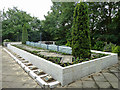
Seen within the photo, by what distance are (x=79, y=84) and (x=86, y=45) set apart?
2.69 metres

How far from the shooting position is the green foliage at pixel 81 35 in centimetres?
546

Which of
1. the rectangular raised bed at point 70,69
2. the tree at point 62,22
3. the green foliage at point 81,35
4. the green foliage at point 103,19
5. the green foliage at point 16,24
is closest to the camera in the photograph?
the rectangular raised bed at point 70,69

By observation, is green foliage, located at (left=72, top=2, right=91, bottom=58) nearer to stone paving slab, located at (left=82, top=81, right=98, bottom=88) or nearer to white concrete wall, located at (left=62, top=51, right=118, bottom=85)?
white concrete wall, located at (left=62, top=51, right=118, bottom=85)

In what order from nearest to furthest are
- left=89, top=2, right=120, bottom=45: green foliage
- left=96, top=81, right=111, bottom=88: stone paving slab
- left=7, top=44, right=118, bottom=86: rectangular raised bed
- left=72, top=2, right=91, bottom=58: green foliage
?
left=96, top=81, right=111, bottom=88: stone paving slab < left=7, top=44, right=118, bottom=86: rectangular raised bed < left=72, top=2, right=91, bottom=58: green foliage < left=89, top=2, right=120, bottom=45: green foliage

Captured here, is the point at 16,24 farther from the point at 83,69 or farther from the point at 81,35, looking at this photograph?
the point at 83,69

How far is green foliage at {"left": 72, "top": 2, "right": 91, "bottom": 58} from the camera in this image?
546cm

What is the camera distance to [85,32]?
5555 millimetres

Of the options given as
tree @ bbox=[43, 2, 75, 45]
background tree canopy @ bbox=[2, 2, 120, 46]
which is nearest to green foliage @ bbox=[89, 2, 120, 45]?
background tree canopy @ bbox=[2, 2, 120, 46]

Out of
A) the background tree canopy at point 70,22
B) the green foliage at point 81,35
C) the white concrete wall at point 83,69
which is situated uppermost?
the background tree canopy at point 70,22

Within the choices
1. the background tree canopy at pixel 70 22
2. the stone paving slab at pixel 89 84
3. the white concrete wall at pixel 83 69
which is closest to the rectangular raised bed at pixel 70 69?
the white concrete wall at pixel 83 69

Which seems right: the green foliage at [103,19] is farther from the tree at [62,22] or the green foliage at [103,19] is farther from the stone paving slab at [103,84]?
the stone paving slab at [103,84]

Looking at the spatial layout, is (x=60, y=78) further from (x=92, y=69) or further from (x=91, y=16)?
(x=91, y=16)

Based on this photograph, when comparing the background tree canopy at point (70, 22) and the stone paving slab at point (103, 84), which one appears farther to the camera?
the background tree canopy at point (70, 22)

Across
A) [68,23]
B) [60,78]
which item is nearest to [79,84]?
[60,78]
